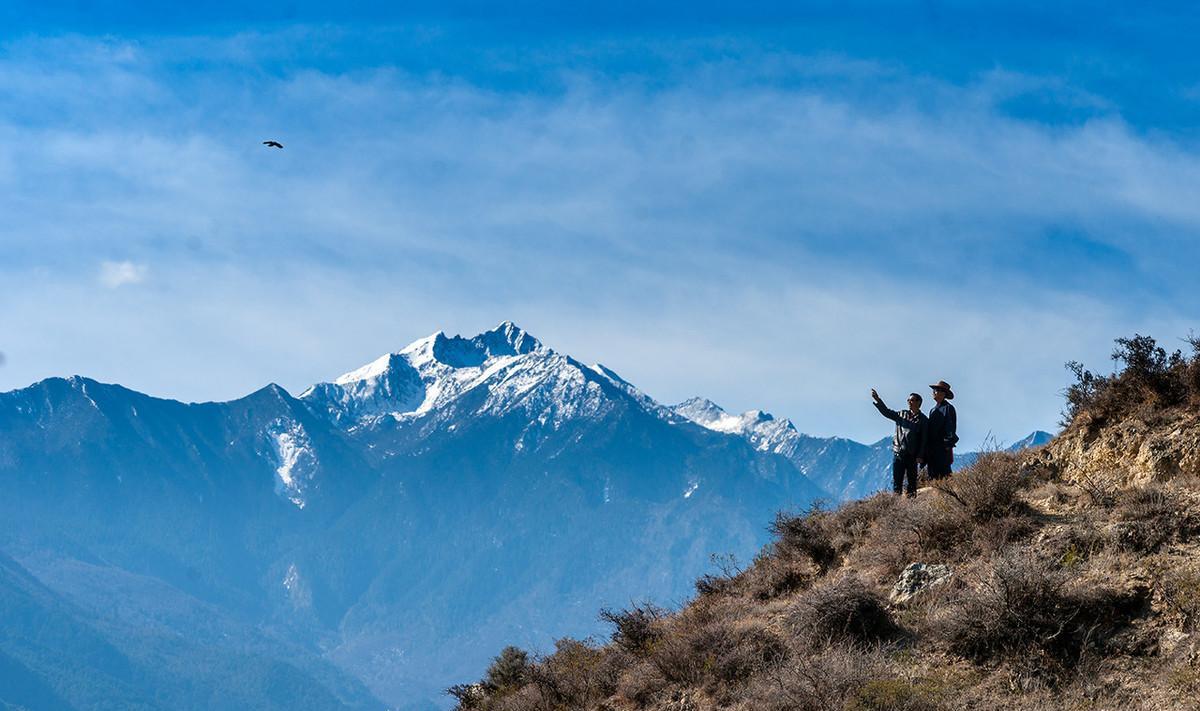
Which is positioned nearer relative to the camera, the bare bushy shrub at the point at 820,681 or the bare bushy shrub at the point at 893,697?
the bare bushy shrub at the point at 893,697

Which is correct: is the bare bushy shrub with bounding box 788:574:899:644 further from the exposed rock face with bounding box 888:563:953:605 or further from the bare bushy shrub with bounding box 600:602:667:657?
the bare bushy shrub with bounding box 600:602:667:657

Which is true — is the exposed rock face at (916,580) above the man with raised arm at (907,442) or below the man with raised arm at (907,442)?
below

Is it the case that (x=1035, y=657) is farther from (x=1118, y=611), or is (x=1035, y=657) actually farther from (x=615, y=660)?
(x=615, y=660)

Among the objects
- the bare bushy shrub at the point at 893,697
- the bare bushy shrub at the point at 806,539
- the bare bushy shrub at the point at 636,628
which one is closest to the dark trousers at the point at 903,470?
the bare bushy shrub at the point at 806,539

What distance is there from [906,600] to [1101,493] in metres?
3.05

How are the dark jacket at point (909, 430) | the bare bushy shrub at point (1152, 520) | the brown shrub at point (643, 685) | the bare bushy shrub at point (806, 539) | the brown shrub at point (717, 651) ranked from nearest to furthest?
the bare bushy shrub at point (1152, 520) < the brown shrub at point (717, 651) < the brown shrub at point (643, 685) < the bare bushy shrub at point (806, 539) < the dark jacket at point (909, 430)

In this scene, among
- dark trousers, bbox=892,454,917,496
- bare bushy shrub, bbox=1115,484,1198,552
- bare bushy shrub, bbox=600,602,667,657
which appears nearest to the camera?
bare bushy shrub, bbox=1115,484,1198,552

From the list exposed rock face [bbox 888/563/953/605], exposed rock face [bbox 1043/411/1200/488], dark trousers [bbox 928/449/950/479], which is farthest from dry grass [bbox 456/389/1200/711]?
dark trousers [bbox 928/449/950/479]

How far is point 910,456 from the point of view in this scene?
59.3 feet

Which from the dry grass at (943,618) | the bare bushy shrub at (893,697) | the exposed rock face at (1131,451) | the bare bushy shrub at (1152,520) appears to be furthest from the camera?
the exposed rock face at (1131,451)

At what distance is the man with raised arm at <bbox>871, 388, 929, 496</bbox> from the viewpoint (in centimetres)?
1811

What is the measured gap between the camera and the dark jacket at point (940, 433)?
1833 centimetres

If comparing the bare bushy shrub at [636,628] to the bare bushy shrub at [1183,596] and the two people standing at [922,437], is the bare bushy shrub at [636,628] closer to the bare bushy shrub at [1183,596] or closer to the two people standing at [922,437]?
the two people standing at [922,437]

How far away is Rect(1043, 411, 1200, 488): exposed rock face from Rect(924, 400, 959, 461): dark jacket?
252 centimetres
